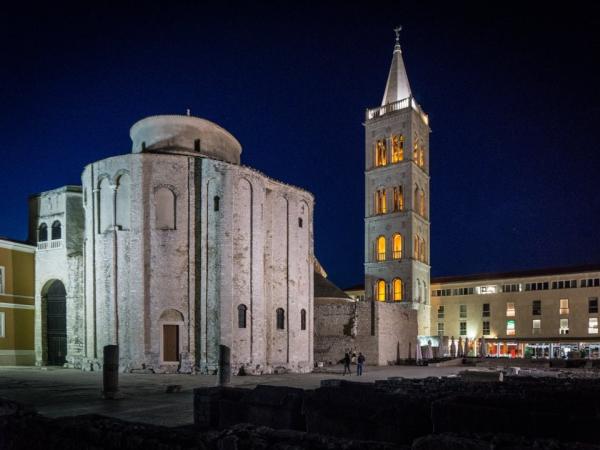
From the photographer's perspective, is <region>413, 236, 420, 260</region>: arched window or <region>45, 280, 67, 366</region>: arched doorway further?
<region>413, 236, 420, 260</region>: arched window

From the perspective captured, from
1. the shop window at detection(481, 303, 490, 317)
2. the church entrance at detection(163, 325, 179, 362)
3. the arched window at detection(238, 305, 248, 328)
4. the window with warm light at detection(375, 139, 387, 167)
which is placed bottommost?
the shop window at detection(481, 303, 490, 317)

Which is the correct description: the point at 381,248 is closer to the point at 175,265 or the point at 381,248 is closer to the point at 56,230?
the point at 175,265

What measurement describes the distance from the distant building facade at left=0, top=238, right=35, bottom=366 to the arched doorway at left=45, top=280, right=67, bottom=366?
1064 millimetres

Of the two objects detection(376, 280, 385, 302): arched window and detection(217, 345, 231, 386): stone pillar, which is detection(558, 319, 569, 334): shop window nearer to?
detection(376, 280, 385, 302): arched window

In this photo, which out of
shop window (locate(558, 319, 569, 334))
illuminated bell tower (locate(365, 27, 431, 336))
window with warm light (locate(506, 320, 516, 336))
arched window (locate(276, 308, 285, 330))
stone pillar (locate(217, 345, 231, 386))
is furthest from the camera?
window with warm light (locate(506, 320, 516, 336))

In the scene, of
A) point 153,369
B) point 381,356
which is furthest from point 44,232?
point 381,356

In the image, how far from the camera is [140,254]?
1196 inches

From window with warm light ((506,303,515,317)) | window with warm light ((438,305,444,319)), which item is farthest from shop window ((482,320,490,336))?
window with warm light ((438,305,444,319))

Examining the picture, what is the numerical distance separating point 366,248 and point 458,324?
22435mm

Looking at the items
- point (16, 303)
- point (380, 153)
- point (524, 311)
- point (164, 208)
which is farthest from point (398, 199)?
point (16, 303)

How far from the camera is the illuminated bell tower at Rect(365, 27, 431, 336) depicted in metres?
Result: 60.9

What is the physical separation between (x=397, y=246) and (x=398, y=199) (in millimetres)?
5411

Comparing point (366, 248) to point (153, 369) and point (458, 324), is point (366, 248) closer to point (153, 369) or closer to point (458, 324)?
point (458, 324)

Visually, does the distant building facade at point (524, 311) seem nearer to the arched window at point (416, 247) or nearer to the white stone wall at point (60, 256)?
the arched window at point (416, 247)
